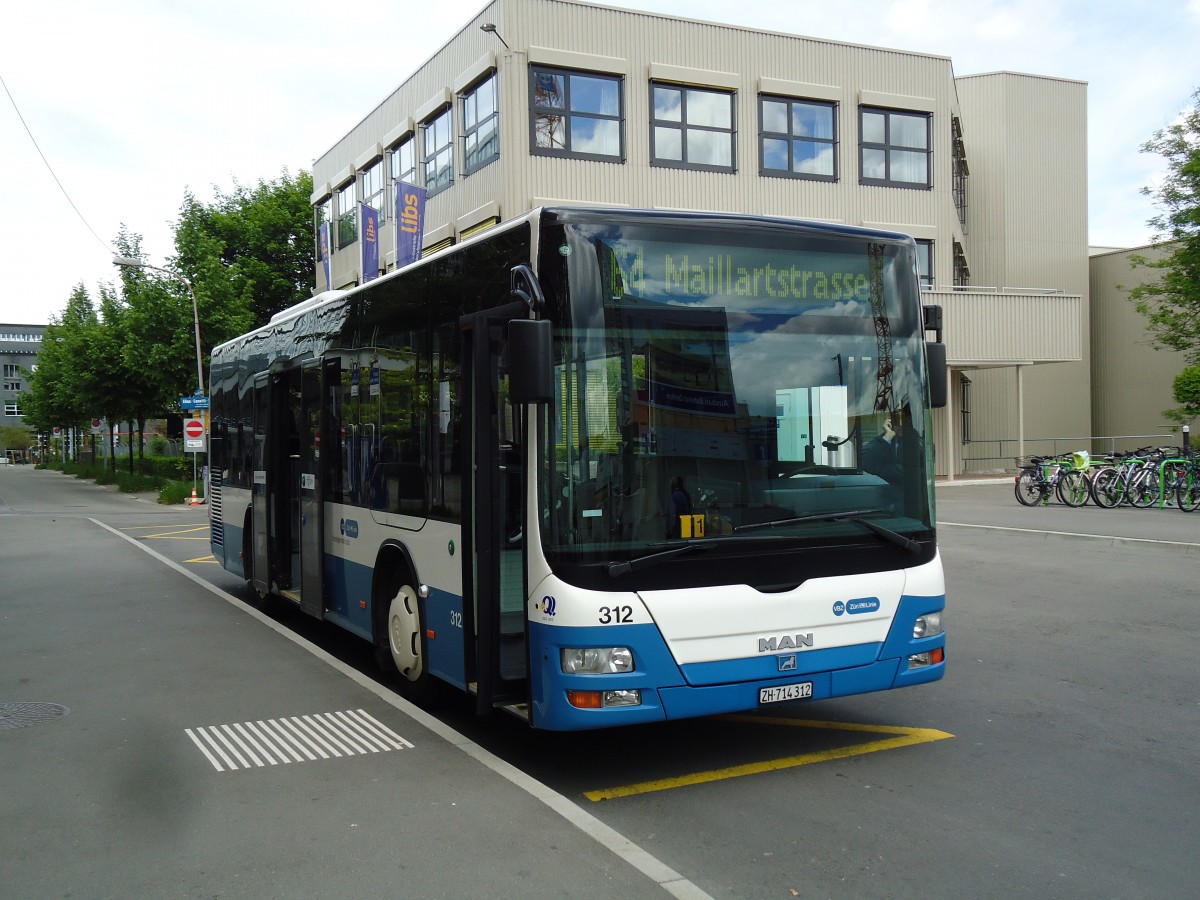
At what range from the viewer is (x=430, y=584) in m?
6.79

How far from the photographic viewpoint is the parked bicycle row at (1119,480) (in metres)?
21.8

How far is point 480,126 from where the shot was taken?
28.1 metres

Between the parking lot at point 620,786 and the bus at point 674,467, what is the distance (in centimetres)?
46

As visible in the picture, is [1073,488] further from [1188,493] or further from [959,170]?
[959,170]

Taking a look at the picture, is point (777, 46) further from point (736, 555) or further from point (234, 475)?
point (736, 555)

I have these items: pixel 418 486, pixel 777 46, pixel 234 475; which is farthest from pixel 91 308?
pixel 418 486

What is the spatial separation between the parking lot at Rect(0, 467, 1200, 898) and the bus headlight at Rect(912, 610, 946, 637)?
2.18 ft

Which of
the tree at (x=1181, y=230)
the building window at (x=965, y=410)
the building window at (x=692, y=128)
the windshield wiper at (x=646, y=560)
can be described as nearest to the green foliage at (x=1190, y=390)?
the tree at (x=1181, y=230)

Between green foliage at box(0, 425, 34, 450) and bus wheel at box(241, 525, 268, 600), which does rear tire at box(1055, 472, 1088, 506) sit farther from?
green foliage at box(0, 425, 34, 450)

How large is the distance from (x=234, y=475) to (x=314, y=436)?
338 centimetres

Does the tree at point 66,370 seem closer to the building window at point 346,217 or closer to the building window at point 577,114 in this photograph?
the building window at point 346,217

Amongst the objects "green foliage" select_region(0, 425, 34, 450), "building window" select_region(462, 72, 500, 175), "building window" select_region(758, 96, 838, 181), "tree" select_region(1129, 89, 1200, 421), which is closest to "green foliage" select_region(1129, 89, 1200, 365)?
"tree" select_region(1129, 89, 1200, 421)

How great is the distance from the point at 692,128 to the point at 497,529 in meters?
25.7

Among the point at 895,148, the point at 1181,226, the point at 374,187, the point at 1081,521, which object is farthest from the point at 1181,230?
the point at 374,187
